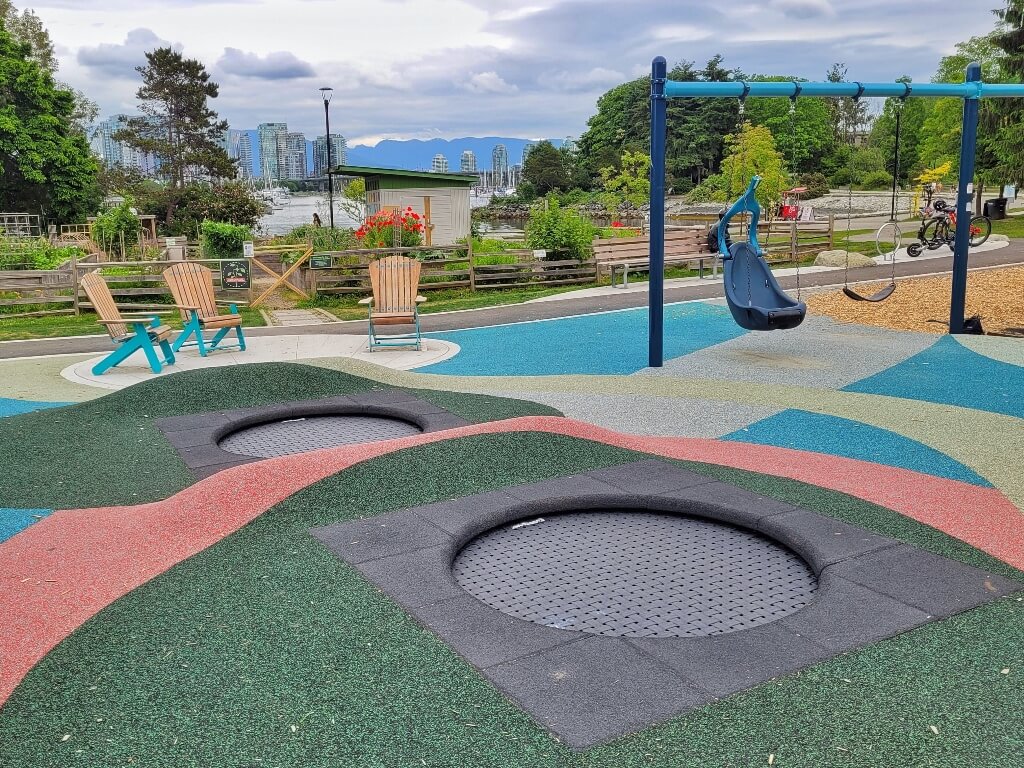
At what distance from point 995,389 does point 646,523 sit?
5231mm

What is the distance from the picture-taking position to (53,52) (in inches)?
2457

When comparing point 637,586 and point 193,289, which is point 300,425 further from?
point 193,289

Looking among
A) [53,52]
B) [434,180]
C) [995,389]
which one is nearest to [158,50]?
[53,52]

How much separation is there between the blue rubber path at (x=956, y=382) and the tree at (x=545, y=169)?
65973 mm

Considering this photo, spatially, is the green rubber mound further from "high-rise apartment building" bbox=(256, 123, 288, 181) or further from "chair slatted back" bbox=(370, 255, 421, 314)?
"high-rise apartment building" bbox=(256, 123, 288, 181)

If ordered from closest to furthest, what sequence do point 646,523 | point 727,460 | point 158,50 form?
point 646,523, point 727,460, point 158,50

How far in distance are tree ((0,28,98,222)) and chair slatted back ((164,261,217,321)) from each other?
131 feet

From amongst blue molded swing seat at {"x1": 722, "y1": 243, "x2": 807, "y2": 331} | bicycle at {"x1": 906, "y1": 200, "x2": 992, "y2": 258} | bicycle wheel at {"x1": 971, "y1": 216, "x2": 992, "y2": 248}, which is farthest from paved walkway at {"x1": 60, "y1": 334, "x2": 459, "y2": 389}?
bicycle wheel at {"x1": 971, "y1": 216, "x2": 992, "y2": 248}

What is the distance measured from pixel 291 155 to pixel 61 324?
177m

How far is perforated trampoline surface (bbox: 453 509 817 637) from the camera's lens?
4359 millimetres

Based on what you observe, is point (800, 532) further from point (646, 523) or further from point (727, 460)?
point (727, 460)

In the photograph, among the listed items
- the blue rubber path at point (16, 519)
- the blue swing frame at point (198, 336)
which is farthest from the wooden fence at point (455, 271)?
the blue rubber path at point (16, 519)

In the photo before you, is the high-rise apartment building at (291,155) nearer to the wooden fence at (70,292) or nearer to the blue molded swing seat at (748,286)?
the wooden fence at (70,292)

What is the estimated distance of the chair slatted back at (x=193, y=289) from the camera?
1201cm
